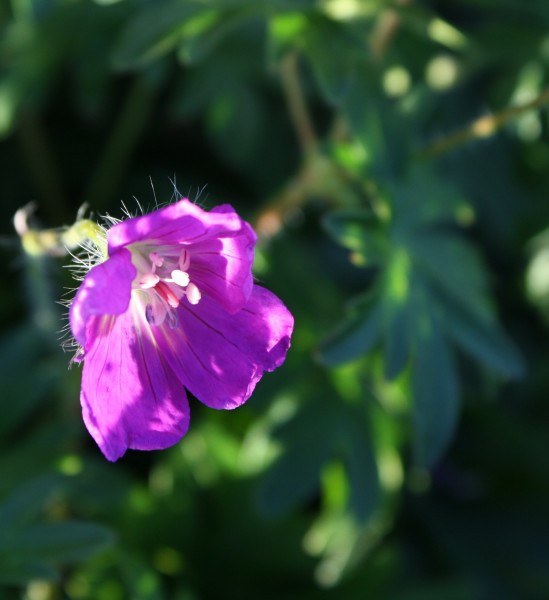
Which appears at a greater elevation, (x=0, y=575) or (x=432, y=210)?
(x=0, y=575)

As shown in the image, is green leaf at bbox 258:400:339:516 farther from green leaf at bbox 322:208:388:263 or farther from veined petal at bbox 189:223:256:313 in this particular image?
veined petal at bbox 189:223:256:313

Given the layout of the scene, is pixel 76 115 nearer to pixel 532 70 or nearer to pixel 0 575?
pixel 532 70

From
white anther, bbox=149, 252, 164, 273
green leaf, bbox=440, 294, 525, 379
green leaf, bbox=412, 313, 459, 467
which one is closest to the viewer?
white anther, bbox=149, 252, 164, 273

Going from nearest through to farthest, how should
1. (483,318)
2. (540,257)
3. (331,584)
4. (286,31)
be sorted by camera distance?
1. (286,31)
2. (483,318)
3. (331,584)
4. (540,257)

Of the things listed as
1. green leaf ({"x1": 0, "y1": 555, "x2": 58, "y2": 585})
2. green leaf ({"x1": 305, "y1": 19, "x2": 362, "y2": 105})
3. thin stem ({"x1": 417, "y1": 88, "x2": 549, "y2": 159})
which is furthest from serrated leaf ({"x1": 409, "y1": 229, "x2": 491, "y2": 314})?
green leaf ({"x1": 0, "y1": 555, "x2": 58, "y2": 585})

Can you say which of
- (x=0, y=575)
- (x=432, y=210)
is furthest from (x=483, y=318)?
(x=0, y=575)

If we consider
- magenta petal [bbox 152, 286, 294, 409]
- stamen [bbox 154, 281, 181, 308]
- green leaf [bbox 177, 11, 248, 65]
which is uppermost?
green leaf [bbox 177, 11, 248, 65]

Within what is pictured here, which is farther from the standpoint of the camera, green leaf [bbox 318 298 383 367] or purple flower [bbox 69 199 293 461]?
green leaf [bbox 318 298 383 367]
